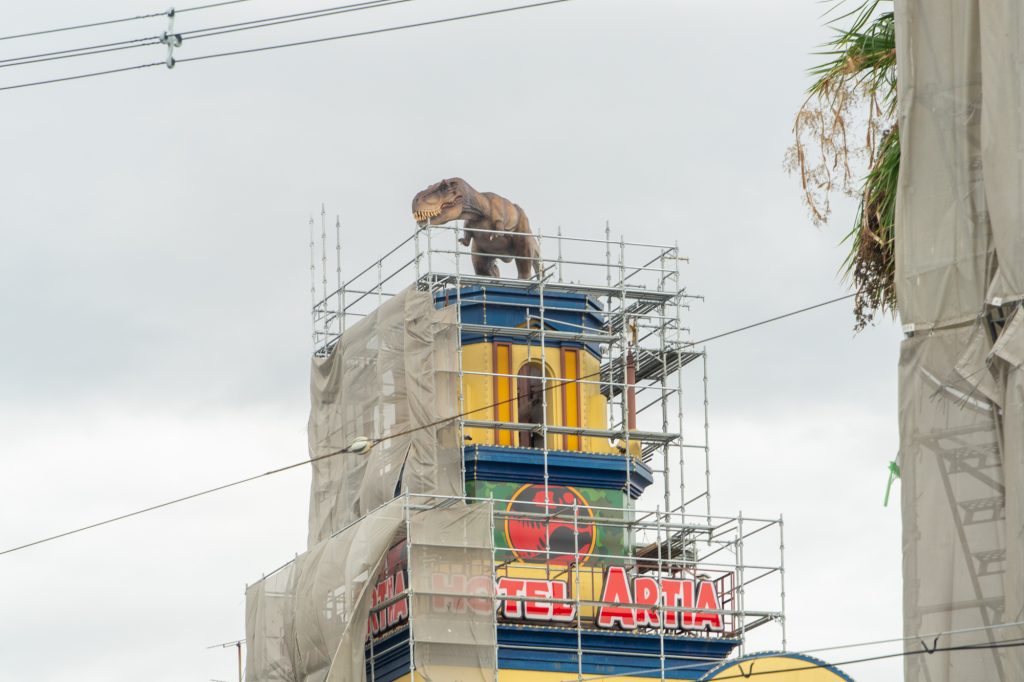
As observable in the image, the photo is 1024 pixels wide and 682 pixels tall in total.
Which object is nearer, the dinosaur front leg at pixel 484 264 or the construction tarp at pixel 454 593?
the construction tarp at pixel 454 593

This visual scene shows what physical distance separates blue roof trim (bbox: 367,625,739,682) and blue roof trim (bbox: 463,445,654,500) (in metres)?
3.33

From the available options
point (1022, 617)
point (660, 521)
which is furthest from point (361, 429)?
point (1022, 617)

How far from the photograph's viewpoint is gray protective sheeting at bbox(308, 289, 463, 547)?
4144 centimetres

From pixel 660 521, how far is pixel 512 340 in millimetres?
4725

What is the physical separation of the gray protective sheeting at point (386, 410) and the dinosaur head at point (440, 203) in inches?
74.0

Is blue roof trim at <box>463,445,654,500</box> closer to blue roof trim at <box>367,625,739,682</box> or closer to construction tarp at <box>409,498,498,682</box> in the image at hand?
construction tarp at <box>409,498,498,682</box>

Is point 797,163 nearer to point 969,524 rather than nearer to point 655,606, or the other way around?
point 969,524

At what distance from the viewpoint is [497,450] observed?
1629 inches

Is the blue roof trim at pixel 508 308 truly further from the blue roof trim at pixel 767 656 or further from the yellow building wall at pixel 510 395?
the blue roof trim at pixel 767 656

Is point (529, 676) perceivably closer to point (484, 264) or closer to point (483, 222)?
point (484, 264)

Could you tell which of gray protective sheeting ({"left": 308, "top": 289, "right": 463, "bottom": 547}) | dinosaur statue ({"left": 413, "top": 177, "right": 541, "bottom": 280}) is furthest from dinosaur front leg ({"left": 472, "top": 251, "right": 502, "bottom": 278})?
gray protective sheeting ({"left": 308, "top": 289, "right": 463, "bottom": 547})

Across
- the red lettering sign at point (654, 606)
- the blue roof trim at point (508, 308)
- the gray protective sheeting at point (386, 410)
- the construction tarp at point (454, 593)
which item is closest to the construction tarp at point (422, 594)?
the construction tarp at point (454, 593)

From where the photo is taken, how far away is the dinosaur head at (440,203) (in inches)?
1719

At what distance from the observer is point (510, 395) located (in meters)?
42.6
